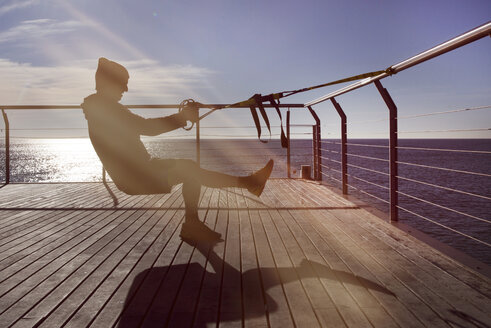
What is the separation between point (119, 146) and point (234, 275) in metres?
1.14

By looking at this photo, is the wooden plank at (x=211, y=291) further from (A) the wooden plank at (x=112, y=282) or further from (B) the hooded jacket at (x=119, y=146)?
(B) the hooded jacket at (x=119, y=146)

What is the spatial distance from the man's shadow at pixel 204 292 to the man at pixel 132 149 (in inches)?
23.5

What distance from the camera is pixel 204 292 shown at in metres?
1.71

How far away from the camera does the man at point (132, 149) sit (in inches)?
94.1

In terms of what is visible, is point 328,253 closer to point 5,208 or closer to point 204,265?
point 204,265

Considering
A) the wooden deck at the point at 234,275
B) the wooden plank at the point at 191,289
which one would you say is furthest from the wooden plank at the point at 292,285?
the wooden plank at the point at 191,289

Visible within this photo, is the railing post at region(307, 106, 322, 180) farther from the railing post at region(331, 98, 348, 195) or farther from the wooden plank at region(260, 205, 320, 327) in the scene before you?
the wooden plank at region(260, 205, 320, 327)

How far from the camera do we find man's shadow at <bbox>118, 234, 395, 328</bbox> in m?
1.48


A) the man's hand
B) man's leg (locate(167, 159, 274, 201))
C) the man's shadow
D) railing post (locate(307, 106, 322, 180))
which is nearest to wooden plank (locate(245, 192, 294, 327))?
the man's shadow

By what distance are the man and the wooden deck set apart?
15.3 inches

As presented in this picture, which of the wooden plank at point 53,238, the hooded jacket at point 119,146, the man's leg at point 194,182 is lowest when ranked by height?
the wooden plank at point 53,238

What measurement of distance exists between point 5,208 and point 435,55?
4.18 m

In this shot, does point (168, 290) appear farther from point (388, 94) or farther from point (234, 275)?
point (388, 94)

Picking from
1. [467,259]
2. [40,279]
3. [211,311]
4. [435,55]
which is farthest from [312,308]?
→ [435,55]
